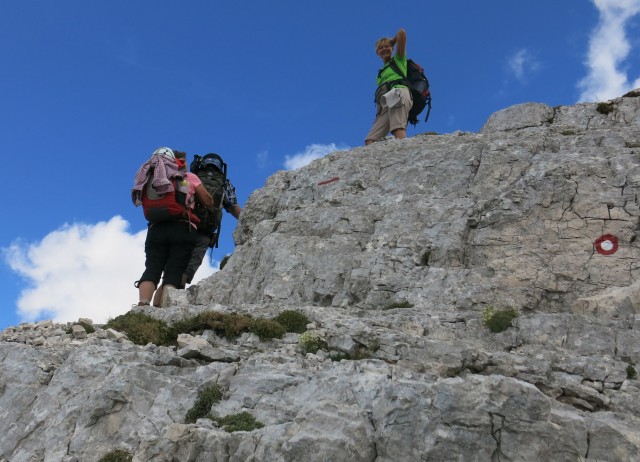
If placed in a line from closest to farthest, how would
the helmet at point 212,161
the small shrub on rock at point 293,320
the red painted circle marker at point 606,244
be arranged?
the small shrub on rock at point 293,320 → the red painted circle marker at point 606,244 → the helmet at point 212,161

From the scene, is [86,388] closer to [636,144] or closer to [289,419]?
[289,419]

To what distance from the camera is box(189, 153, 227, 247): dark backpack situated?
17375 mm

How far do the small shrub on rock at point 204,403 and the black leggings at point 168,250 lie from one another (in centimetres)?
654

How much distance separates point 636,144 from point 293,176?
1086cm

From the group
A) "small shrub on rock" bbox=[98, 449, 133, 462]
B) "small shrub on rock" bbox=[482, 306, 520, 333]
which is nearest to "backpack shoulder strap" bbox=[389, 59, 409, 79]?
"small shrub on rock" bbox=[482, 306, 520, 333]

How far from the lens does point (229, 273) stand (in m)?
18.3

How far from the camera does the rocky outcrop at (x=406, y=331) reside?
27.2 ft

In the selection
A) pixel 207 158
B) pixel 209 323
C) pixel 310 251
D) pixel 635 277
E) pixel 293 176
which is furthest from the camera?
pixel 293 176

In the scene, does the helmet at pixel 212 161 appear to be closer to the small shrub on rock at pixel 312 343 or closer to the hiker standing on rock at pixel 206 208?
the hiker standing on rock at pixel 206 208

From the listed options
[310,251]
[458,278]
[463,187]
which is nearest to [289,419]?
[458,278]

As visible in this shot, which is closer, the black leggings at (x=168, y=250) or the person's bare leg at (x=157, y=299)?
the black leggings at (x=168, y=250)

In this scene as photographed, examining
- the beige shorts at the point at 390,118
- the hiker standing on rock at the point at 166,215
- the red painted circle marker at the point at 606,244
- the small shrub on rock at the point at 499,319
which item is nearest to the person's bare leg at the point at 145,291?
the hiker standing on rock at the point at 166,215

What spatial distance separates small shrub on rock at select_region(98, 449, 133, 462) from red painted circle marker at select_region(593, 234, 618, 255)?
11435 mm

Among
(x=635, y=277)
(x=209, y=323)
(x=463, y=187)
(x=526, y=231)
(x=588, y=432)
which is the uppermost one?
(x=463, y=187)
